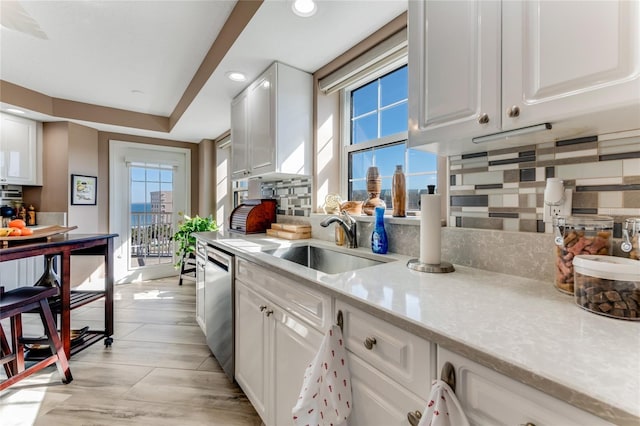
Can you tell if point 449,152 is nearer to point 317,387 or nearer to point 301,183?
point 317,387

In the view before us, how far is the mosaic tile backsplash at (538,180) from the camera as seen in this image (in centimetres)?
88

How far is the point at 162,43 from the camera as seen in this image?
2264 mm

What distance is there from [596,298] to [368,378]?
61 centimetres

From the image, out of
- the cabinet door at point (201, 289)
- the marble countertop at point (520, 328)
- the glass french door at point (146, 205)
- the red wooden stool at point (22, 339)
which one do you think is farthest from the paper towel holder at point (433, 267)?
the glass french door at point (146, 205)

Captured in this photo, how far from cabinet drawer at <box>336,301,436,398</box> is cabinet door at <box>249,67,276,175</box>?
1500 mm

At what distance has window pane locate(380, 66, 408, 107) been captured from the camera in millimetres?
1866

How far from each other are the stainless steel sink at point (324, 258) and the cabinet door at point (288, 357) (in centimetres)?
53

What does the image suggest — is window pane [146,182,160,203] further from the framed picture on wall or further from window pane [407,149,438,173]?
window pane [407,149,438,173]

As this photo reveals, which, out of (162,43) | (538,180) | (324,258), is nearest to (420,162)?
(538,180)

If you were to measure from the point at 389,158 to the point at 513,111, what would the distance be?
1.13 meters

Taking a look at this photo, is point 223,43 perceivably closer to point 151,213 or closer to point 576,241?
point 576,241

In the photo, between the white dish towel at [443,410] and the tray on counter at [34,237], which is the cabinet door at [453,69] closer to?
the white dish towel at [443,410]

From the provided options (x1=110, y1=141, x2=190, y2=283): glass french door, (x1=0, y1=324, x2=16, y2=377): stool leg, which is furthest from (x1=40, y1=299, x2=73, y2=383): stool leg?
(x1=110, y1=141, x2=190, y2=283): glass french door

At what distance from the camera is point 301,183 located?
2418 mm
